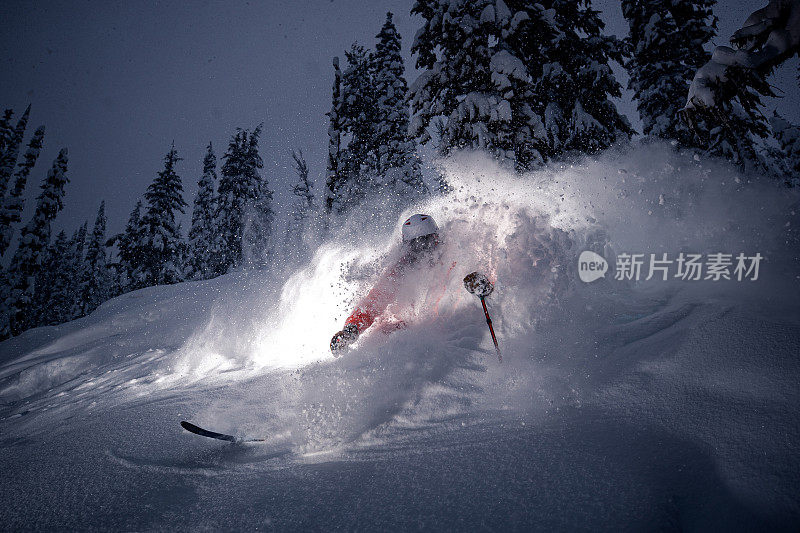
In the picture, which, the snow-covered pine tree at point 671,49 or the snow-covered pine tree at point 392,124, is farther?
the snow-covered pine tree at point 392,124

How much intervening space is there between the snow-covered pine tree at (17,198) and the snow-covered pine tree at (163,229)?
262 inches

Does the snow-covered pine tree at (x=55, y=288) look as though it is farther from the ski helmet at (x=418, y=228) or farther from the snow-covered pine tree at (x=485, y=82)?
the ski helmet at (x=418, y=228)

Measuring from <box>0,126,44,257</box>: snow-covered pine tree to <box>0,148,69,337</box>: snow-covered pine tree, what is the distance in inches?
31.3

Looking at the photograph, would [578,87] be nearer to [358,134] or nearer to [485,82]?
[485,82]

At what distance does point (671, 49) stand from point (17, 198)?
37875 mm

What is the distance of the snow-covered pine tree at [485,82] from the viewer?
417 inches

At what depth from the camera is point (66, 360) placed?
323 inches

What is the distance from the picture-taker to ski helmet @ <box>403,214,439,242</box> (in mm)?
5977

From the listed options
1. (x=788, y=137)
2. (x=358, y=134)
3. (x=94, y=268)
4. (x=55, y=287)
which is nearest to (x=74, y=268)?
(x=55, y=287)

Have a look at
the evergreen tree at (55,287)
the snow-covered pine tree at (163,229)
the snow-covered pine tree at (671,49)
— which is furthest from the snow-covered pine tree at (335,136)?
the evergreen tree at (55,287)

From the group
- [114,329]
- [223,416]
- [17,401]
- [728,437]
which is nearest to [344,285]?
[223,416]

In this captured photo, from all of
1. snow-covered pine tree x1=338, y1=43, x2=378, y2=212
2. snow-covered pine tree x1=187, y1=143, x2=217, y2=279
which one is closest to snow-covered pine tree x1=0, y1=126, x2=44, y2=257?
snow-covered pine tree x1=187, y1=143, x2=217, y2=279

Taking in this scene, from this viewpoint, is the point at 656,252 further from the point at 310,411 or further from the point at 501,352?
the point at 310,411

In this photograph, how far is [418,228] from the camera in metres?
6.01
